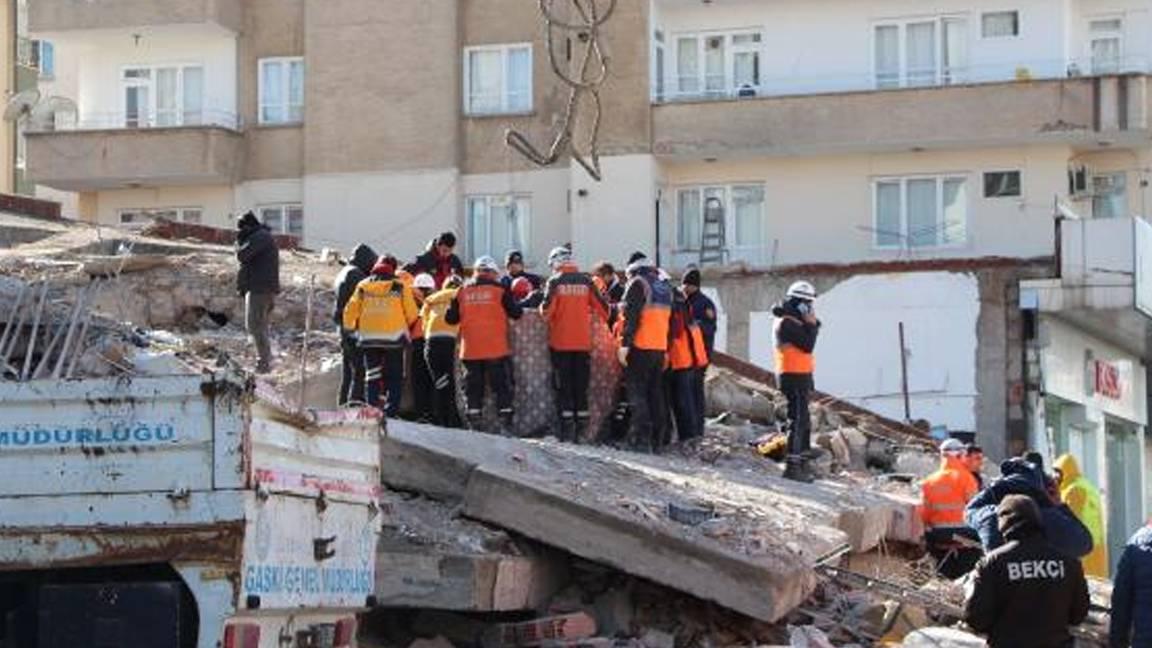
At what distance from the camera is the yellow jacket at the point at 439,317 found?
19156mm

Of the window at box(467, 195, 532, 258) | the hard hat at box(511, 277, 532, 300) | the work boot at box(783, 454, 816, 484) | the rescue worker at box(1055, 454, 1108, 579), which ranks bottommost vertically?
the rescue worker at box(1055, 454, 1108, 579)

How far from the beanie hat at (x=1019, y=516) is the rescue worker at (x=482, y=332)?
25.6ft

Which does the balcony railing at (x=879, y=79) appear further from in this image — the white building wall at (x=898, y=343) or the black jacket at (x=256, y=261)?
the black jacket at (x=256, y=261)

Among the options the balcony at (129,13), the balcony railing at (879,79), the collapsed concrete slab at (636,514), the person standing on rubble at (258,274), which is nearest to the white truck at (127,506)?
the collapsed concrete slab at (636,514)

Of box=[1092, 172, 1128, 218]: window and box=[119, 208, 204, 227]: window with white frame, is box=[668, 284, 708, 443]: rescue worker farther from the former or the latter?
box=[119, 208, 204, 227]: window with white frame

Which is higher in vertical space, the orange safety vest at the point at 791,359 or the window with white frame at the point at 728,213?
the window with white frame at the point at 728,213

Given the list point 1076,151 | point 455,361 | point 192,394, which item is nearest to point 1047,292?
point 1076,151

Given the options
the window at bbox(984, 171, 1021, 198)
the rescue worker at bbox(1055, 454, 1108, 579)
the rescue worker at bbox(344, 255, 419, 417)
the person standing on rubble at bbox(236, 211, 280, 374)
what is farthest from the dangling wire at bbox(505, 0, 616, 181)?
the rescue worker at bbox(344, 255, 419, 417)

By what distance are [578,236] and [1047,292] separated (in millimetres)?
8705

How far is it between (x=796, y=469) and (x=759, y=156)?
19.4 meters

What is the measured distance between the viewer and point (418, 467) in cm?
1494

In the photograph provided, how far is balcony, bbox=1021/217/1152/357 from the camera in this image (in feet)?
113

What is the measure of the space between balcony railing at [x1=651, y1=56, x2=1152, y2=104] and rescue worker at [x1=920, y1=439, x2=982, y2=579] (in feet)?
66.0

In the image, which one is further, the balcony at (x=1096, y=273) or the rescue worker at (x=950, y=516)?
the balcony at (x=1096, y=273)
